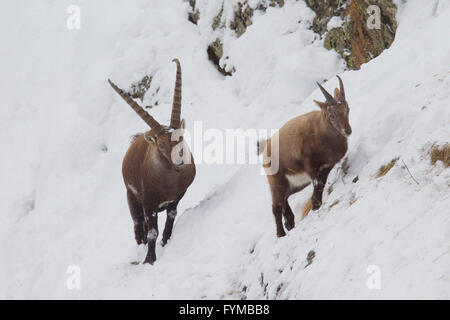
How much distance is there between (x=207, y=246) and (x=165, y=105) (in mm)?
8650

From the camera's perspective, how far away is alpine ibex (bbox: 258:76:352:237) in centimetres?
720

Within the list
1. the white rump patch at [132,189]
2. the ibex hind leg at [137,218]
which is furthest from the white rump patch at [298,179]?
the ibex hind leg at [137,218]

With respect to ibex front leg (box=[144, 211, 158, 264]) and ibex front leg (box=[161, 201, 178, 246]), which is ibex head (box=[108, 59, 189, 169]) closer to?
ibex front leg (box=[144, 211, 158, 264])

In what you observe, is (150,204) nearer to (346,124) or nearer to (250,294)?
(250,294)

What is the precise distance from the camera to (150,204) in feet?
29.9

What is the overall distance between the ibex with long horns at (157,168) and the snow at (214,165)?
29.6 inches

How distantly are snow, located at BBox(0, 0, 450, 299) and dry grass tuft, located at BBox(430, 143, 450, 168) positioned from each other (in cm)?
10

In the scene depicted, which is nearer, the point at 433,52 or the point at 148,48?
the point at 433,52

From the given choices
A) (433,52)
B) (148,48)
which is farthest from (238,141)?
(148,48)

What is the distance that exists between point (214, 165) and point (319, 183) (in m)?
6.08

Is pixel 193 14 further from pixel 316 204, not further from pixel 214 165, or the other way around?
pixel 316 204

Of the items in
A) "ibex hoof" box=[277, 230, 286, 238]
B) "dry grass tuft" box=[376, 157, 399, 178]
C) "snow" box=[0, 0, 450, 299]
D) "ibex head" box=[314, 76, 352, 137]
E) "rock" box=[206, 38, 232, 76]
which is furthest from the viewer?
"rock" box=[206, 38, 232, 76]

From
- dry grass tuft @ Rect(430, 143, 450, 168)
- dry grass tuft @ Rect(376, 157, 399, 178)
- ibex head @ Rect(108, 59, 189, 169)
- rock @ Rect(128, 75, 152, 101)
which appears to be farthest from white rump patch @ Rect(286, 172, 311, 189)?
rock @ Rect(128, 75, 152, 101)

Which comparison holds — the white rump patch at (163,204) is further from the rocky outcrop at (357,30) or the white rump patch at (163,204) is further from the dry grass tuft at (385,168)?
the rocky outcrop at (357,30)
